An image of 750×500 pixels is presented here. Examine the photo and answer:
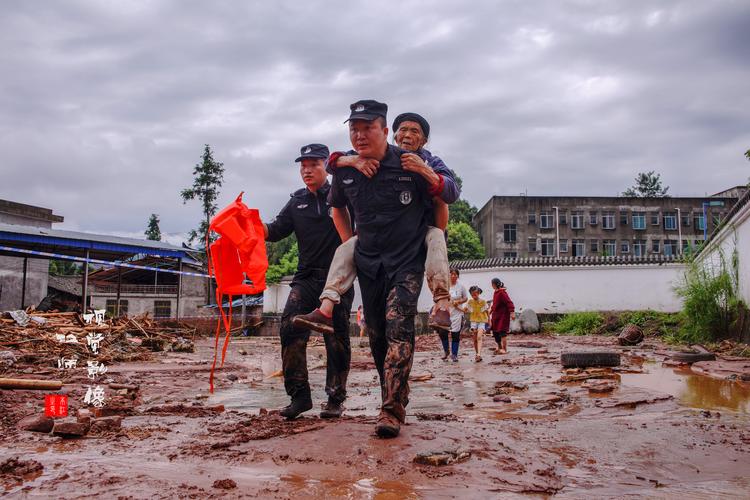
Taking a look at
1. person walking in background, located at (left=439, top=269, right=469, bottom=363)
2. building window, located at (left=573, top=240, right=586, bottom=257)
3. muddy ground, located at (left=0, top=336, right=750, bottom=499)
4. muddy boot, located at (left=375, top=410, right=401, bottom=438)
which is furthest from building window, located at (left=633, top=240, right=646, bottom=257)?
muddy boot, located at (left=375, top=410, right=401, bottom=438)

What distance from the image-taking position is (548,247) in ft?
168

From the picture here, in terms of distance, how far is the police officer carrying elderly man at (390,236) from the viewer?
144 inches

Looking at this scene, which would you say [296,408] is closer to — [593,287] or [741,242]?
[741,242]

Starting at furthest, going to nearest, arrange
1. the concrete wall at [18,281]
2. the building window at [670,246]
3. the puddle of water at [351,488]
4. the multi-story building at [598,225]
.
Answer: the building window at [670,246] → the multi-story building at [598,225] → the concrete wall at [18,281] → the puddle of water at [351,488]

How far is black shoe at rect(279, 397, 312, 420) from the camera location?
13.8 ft

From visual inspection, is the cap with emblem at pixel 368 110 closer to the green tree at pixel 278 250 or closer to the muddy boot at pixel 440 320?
the muddy boot at pixel 440 320

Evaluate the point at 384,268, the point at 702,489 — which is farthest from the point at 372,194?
the point at 702,489

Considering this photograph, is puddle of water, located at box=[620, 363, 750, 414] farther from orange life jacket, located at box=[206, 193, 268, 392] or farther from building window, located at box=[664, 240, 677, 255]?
building window, located at box=[664, 240, 677, 255]

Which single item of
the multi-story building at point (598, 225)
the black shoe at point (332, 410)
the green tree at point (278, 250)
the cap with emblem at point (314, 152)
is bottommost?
the black shoe at point (332, 410)

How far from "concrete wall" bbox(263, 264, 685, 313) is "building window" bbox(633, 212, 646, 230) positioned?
88.0 ft

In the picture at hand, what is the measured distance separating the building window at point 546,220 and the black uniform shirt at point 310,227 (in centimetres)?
4811

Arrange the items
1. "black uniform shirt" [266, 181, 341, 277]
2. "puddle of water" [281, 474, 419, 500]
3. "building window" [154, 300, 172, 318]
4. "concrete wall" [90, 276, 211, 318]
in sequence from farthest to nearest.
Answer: "building window" [154, 300, 172, 318] → "concrete wall" [90, 276, 211, 318] → "black uniform shirt" [266, 181, 341, 277] → "puddle of water" [281, 474, 419, 500]

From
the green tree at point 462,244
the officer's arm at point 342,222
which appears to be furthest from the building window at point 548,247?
the officer's arm at point 342,222

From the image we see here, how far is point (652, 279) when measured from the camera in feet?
85.6
